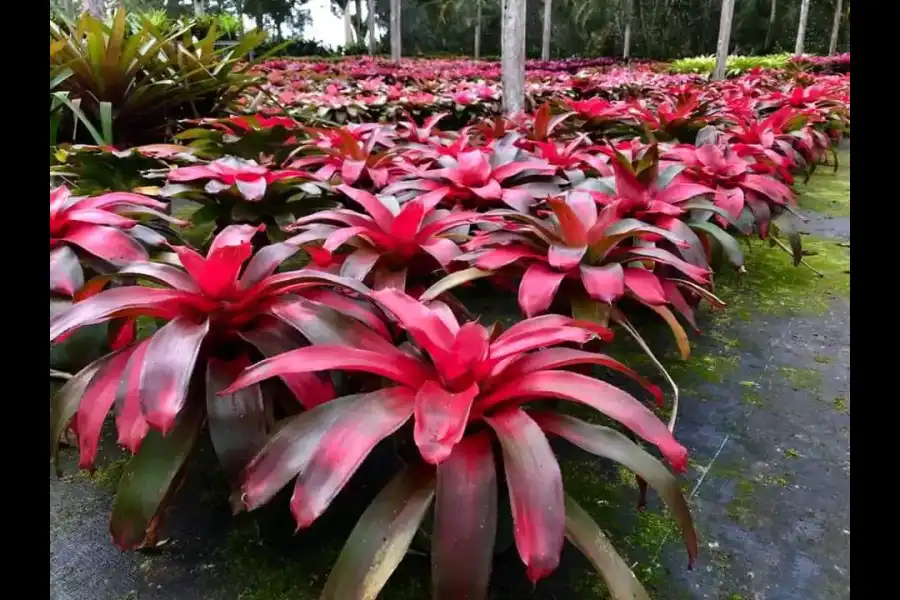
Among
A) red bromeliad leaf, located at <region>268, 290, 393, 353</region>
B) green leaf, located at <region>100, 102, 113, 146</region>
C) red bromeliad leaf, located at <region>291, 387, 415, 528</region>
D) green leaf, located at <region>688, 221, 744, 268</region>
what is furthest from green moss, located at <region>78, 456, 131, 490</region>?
green leaf, located at <region>100, 102, 113, 146</region>

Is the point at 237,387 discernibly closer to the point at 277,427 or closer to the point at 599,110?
the point at 277,427

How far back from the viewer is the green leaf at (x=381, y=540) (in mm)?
710

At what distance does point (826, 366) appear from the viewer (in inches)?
64.4

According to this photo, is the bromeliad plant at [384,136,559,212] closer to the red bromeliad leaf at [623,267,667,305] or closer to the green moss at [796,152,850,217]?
the red bromeliad leaf at [623,267,667,305]

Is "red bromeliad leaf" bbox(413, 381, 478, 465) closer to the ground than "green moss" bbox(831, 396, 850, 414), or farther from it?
farther from it

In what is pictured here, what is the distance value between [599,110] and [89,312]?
126 inches

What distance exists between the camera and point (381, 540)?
0.74 m

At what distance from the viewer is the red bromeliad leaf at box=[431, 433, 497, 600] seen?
68 centimetres

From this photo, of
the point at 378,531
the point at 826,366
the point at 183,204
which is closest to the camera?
the point at 378,531

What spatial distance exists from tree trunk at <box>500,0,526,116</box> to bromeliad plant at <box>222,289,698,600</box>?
3.92 m

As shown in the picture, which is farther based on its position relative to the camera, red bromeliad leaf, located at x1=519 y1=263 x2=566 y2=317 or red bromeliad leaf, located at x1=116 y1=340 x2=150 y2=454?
red bromeliad leaf, located at x1=519 y1=263 x2=566 y2=317

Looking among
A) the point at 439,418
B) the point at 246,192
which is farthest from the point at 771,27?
the point at 439,418

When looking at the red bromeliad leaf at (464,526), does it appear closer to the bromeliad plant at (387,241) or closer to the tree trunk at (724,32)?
the bromeliad plant at (387,241)

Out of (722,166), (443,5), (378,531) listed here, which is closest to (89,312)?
(378,531)
